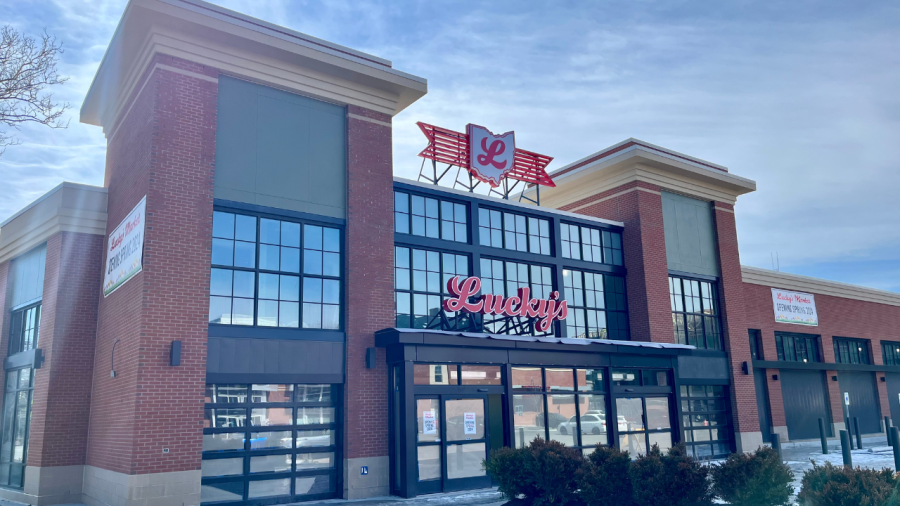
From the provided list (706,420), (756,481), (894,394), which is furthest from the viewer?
(894,394)

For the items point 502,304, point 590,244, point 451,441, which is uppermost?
point 590,244

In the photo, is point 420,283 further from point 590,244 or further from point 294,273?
point 590,244

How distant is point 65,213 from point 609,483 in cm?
1605

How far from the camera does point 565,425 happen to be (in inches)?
820

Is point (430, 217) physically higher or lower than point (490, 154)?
lower

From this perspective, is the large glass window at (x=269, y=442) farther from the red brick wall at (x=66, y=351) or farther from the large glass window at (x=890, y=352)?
the large glass window at (x=890, y=352)

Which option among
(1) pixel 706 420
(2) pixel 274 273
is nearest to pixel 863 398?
(1) pixel 706 420

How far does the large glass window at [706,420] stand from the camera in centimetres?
2642

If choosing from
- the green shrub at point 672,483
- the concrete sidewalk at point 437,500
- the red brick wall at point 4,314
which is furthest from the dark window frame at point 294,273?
the red brick wall at point 4,314

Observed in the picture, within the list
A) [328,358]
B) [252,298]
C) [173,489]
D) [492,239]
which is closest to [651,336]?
[492,239]

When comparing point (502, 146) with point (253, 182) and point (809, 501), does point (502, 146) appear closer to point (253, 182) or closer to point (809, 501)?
point (253, 182)

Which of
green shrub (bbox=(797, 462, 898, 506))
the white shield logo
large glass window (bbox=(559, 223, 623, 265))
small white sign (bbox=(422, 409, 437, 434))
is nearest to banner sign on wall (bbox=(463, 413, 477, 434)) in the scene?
small white sign (bbox=(422, 409, 437, 434))

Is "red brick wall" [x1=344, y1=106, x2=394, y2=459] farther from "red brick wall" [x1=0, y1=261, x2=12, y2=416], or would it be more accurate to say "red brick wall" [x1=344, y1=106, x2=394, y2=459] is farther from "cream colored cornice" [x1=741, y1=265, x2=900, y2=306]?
"cream colored cornice" [x1=741, y1=265, x2=900, y2=306]

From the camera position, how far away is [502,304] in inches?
825
